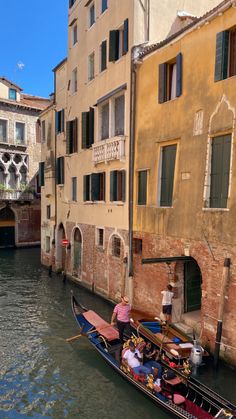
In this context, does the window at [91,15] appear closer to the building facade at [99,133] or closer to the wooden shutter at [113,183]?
the building facade at [99,133]

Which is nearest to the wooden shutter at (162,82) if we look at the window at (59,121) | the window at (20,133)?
the window at (59,121)

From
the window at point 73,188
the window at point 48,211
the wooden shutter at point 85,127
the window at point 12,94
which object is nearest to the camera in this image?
the wooden shutter at point 85,127

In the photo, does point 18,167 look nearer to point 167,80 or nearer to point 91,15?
point 91,15

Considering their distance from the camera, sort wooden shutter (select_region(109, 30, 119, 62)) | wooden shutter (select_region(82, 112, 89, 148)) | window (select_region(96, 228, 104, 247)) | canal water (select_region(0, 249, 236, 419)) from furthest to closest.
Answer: wooden shutter (select_region(82, 112, 89, 148)) → window (select_region(96, 228, 104, 247)) → wooden shutter (select_region(109, 30, 119, 62)) → canal water (select_region(0, 249, 236, 419))

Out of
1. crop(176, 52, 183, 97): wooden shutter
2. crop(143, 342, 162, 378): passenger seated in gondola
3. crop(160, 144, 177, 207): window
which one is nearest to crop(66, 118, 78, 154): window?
crop(160, 144, 177, 207): window

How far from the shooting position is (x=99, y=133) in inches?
619

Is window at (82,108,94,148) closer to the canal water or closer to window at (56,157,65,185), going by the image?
window at (56,157,65,185)

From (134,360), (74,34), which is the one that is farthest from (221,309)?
(74,34)

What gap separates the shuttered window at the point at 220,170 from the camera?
916cm

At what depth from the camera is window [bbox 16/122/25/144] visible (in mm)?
31812

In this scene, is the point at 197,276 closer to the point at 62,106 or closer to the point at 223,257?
the point at 223,257

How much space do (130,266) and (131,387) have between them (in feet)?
16.7

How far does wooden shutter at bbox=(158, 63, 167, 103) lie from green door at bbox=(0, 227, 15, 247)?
77.1 feet

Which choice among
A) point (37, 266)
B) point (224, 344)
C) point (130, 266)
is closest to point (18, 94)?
point (37, 266)
